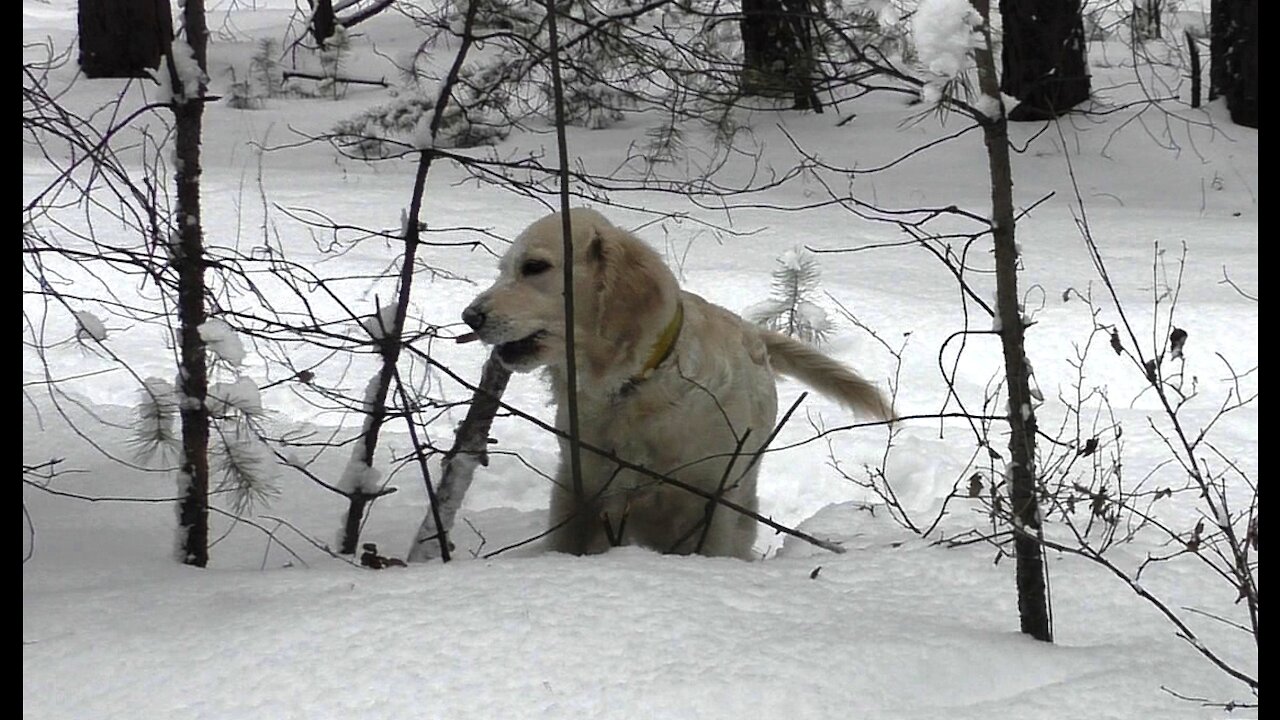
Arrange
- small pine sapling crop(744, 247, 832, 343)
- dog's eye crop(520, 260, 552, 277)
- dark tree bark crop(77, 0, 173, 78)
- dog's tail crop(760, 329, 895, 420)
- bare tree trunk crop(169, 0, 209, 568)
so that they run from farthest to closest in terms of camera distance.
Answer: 1. dark tree bark crop(77, 0, 173, 78)
2. small pine sapling crop(744, 247, 832, 343)
3. dog's tail crop(760, 329, 895, 420)
4. dog's eye crop(520, 260, 552, 277)
5. bare tree trunk crop(169, 0, 209, 568)

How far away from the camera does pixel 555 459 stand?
458 cm

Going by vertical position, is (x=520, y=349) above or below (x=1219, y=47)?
below

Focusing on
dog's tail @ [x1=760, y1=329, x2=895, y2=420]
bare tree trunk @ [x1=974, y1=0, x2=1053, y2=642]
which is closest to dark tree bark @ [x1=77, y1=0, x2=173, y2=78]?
dog's tail @ [x1=760, y1=329, x2=895, y2=420]

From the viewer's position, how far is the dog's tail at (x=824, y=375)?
381cm

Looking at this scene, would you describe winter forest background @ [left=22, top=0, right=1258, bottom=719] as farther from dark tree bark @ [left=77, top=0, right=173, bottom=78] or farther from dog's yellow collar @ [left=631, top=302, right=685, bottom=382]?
dark tree bark @ [left=77, top=0, right=173, bottom=78]

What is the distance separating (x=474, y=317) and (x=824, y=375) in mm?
1322

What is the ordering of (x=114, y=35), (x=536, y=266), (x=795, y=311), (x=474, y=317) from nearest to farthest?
(x=474, y=317), (x=536, y=266), (x=795, y=311), (x=114, y=35)

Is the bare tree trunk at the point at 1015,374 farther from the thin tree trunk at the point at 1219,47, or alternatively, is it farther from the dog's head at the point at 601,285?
the thin tree trunk at the point at 1219,47

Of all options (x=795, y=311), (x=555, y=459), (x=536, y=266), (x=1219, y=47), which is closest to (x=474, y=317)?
(x=536, y=266)

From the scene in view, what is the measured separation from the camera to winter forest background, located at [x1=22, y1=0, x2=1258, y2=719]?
1.88 meters

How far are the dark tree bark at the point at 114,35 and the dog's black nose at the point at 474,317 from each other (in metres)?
9.01

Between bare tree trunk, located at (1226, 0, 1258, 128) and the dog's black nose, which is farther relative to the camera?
bare tree trunk, located at (1226, 0, 1258, 128)

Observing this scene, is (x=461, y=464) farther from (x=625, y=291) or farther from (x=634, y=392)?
(x=625, y=291)

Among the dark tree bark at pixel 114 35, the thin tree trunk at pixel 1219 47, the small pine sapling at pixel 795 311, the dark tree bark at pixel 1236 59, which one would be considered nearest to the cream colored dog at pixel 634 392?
the small pine sapling at pixel 795 311
